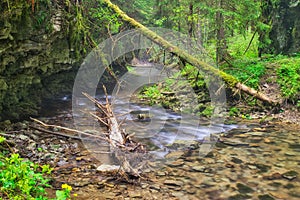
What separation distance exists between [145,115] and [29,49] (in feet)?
13.7

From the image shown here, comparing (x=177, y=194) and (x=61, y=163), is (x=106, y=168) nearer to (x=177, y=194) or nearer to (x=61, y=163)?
(x=61, y=163)

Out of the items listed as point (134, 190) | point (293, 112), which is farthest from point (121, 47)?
point (134, 190)

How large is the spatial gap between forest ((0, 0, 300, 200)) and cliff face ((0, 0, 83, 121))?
3cm

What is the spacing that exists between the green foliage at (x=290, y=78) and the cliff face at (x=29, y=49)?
696 cm

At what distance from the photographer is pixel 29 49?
6.88 metres

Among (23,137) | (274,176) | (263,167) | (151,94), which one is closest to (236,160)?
(263,167)

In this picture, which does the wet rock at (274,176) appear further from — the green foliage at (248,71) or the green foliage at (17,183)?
the green foliage at (248,71)

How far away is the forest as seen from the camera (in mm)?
4512

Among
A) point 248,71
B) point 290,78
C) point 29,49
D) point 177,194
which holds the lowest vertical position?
point 177,194

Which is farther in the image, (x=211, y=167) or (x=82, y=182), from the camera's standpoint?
(x=211, y=167)

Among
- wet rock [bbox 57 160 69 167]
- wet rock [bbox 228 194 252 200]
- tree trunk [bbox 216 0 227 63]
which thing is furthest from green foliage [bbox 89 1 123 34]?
wet rock [bbox 228 194 252 200]

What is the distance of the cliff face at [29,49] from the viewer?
19.9 ft

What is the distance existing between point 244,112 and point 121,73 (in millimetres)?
8937

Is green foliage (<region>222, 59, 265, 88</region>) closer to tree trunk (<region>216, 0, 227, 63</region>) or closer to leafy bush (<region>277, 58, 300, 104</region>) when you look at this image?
tree trunk (<region>216, 0, 227, 63</region>)
